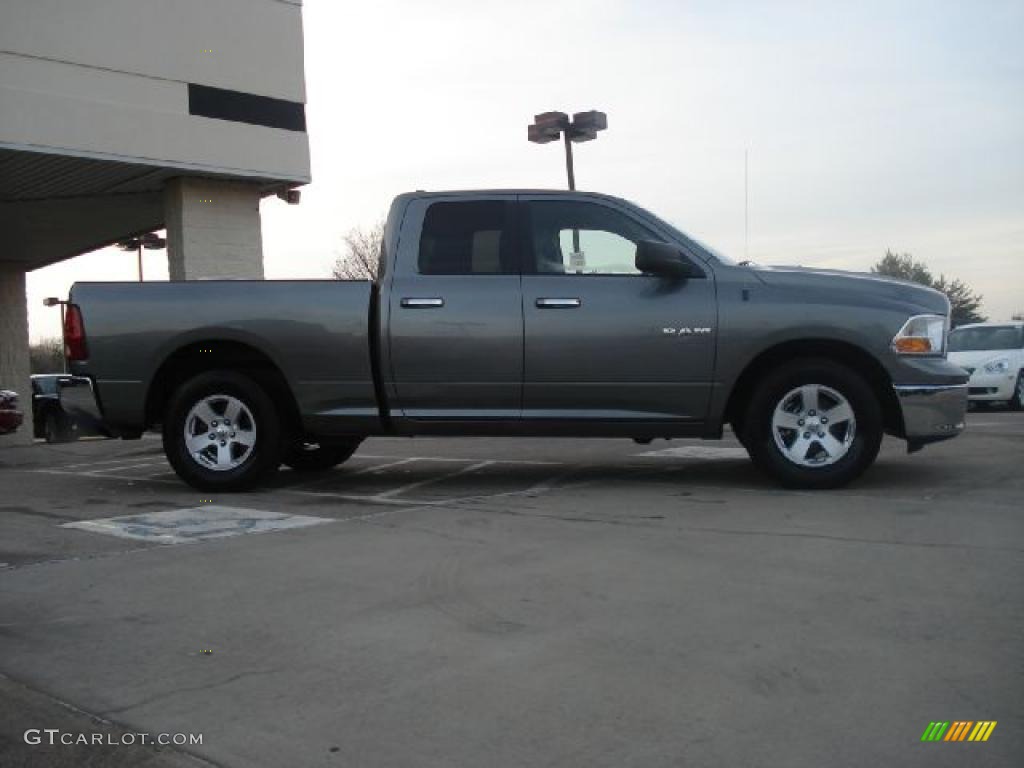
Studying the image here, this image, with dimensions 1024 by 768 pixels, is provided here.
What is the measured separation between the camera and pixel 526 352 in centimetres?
683

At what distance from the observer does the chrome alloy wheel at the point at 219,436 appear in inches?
285

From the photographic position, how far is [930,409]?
6.58m

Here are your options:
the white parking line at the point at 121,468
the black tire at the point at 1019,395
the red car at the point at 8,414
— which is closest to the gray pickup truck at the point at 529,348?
the white parking line at the point at 121,468

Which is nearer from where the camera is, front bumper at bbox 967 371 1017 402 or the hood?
the hood

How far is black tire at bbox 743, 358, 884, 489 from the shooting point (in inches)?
261

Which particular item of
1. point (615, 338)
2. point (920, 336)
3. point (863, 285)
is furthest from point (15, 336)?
point (920, 336)

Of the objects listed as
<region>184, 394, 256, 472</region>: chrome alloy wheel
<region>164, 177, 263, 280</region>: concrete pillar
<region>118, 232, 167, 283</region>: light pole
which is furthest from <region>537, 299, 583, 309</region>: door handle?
<region>118, 232, 167, 283</region>: light pole

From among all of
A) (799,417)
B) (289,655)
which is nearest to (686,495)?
(799,417)

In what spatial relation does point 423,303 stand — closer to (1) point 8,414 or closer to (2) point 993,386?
(1) point 8,414

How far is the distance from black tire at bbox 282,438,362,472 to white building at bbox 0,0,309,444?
6192 millimetres

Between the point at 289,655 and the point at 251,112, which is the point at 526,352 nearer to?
the point at 289,655

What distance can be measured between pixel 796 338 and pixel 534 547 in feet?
8.48

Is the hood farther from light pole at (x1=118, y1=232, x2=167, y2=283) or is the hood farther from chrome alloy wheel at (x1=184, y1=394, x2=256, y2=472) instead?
light pole at (x1=118, y1=232, x2=167, y2=283)

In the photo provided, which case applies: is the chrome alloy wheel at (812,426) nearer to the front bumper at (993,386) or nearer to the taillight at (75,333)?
the taillight at (75,333)
